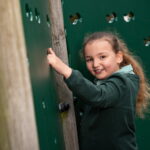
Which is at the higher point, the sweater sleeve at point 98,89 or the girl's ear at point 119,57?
the girl's ear at point 119,57

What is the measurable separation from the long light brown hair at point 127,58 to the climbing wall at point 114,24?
8 centimetres

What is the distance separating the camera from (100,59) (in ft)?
8.71

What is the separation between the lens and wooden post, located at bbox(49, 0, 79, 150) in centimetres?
255

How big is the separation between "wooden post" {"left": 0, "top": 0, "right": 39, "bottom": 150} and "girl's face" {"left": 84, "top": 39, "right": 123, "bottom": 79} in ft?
3.95

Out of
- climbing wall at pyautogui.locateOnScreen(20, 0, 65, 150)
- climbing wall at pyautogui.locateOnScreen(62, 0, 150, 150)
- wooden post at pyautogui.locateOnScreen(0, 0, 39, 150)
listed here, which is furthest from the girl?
wooden post at pyautogui.locateOnScreen(0, 0, 39, 150)

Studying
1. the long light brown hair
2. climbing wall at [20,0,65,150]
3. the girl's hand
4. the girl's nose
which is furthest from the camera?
the long light brown hair

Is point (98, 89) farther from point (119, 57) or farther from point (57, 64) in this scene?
point (119, 57)

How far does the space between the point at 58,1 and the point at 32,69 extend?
0.78 metres

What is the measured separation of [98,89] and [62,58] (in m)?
0.33

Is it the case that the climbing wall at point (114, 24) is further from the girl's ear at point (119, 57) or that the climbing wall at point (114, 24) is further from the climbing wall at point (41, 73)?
the climbing wall at point (41, 73)

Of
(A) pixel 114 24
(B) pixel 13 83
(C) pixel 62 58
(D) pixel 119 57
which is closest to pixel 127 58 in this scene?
(D) pixel 119 57

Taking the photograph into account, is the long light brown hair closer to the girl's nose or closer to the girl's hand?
the girl's nose

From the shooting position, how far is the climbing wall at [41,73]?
1.90m

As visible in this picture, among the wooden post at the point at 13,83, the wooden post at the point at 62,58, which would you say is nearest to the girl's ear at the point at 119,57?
the wooden post at the point at 62,58
